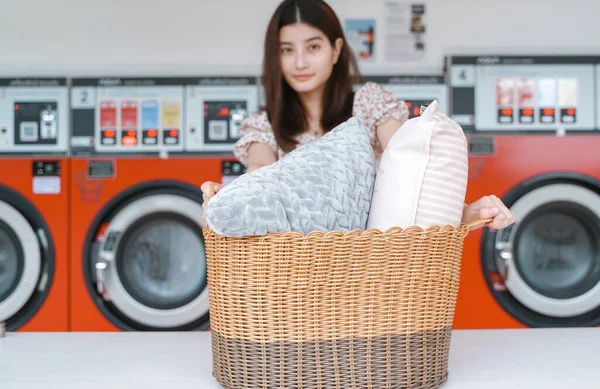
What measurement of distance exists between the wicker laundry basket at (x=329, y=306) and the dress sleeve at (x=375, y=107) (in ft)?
2.50

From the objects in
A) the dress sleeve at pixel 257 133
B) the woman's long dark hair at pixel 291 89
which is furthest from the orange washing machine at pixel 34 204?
the woman's long dark hair at pixel 291 89

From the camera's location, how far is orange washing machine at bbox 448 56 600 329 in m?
2.89

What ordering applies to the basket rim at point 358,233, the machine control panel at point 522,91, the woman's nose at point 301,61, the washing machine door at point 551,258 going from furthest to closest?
the machine control panel at point 522,91 < the washing machine door at point 551,258 < the woman's nose at point 301,61 < the basket rim at point 358,233

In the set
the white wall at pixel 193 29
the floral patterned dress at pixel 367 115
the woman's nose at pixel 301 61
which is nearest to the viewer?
the woman's nose at pixel 301 61

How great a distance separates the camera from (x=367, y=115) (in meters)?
1.67

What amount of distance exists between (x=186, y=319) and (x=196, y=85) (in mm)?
1091

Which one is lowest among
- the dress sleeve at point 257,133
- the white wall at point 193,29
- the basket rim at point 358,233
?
the basket rim at point 358,233

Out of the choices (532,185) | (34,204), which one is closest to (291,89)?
(532,185)

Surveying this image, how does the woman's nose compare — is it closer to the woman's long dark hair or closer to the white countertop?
the woman's long dark hair

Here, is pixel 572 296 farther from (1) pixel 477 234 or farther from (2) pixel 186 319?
(2) pixel 186 319

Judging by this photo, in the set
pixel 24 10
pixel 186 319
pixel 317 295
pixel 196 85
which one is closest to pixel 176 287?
pixel 186 319

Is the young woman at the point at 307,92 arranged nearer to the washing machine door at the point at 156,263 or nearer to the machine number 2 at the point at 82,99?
the washing machine door at the point at 156,263

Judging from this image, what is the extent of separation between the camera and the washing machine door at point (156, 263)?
114 inches

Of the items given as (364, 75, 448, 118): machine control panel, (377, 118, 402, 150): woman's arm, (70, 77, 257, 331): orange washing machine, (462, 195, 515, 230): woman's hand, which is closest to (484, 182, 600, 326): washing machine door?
(364, 75, 448, 118): machine control panel
